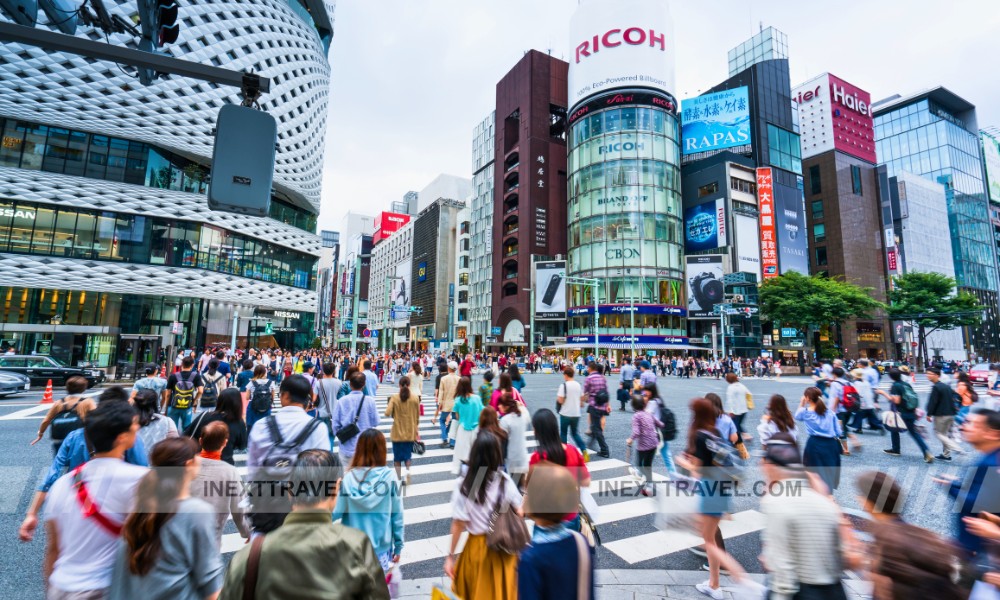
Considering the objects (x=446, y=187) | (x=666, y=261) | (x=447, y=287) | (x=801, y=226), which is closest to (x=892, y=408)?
(x=666, y=261)

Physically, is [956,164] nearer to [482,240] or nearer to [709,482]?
[482,240]

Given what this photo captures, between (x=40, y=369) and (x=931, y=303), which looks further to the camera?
(x=931, y=303)

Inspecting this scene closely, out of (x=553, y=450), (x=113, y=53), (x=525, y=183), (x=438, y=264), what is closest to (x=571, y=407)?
(x=553, y=450)

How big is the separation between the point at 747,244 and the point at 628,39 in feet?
91.7

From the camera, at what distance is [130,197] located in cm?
3173

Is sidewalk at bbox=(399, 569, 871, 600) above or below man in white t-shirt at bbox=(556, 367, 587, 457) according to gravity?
below

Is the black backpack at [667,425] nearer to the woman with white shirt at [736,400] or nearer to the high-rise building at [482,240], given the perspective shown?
the woman with white shirt at [736,400]

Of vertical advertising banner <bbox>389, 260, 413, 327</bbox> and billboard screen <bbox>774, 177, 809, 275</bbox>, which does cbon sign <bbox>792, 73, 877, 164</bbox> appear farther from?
vertical advertising banner <bbox>389, 260, 413, 327</bbox>

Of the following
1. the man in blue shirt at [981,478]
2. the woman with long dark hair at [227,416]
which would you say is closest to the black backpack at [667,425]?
the man in blue shirt at [981,478]

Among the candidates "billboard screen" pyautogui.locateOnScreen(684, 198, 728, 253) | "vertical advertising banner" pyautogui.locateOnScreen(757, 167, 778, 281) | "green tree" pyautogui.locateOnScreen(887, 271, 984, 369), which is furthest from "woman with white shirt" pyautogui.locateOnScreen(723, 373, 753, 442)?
"green tree" pyautogui.locateOnScreen(887, 271, 984, 369)

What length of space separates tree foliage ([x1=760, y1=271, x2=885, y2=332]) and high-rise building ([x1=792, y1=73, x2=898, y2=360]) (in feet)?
79.0

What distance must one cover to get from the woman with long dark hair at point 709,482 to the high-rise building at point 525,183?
50.8 metres

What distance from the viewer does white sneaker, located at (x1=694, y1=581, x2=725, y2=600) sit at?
155 inches

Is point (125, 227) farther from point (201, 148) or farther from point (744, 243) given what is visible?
point (744, 243)
